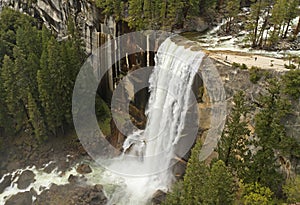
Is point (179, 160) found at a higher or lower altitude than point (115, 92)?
lower

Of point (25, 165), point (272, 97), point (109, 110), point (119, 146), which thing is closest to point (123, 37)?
point (109, 110)

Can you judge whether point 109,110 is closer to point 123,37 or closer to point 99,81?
point 99,81

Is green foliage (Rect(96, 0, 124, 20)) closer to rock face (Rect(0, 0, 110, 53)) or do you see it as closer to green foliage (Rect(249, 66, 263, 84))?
rock face (Rect(0, 0, 110, 53))

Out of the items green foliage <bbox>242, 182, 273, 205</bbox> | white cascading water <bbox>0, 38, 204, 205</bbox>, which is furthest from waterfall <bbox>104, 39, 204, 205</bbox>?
green foliage <bbox>242, 182, 273, 205</bbox>

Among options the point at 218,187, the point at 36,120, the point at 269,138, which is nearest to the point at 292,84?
the point at 269,138

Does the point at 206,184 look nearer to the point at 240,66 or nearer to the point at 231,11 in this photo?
the point at 240,66

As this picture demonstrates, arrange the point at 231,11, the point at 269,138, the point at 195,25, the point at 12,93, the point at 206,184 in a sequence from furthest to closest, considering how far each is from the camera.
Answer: the point at 195,25
the point at 231,11
the point at 12,93
the point at 269,138
the point at 206,184

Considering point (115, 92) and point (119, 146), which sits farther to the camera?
point (115, 92)
